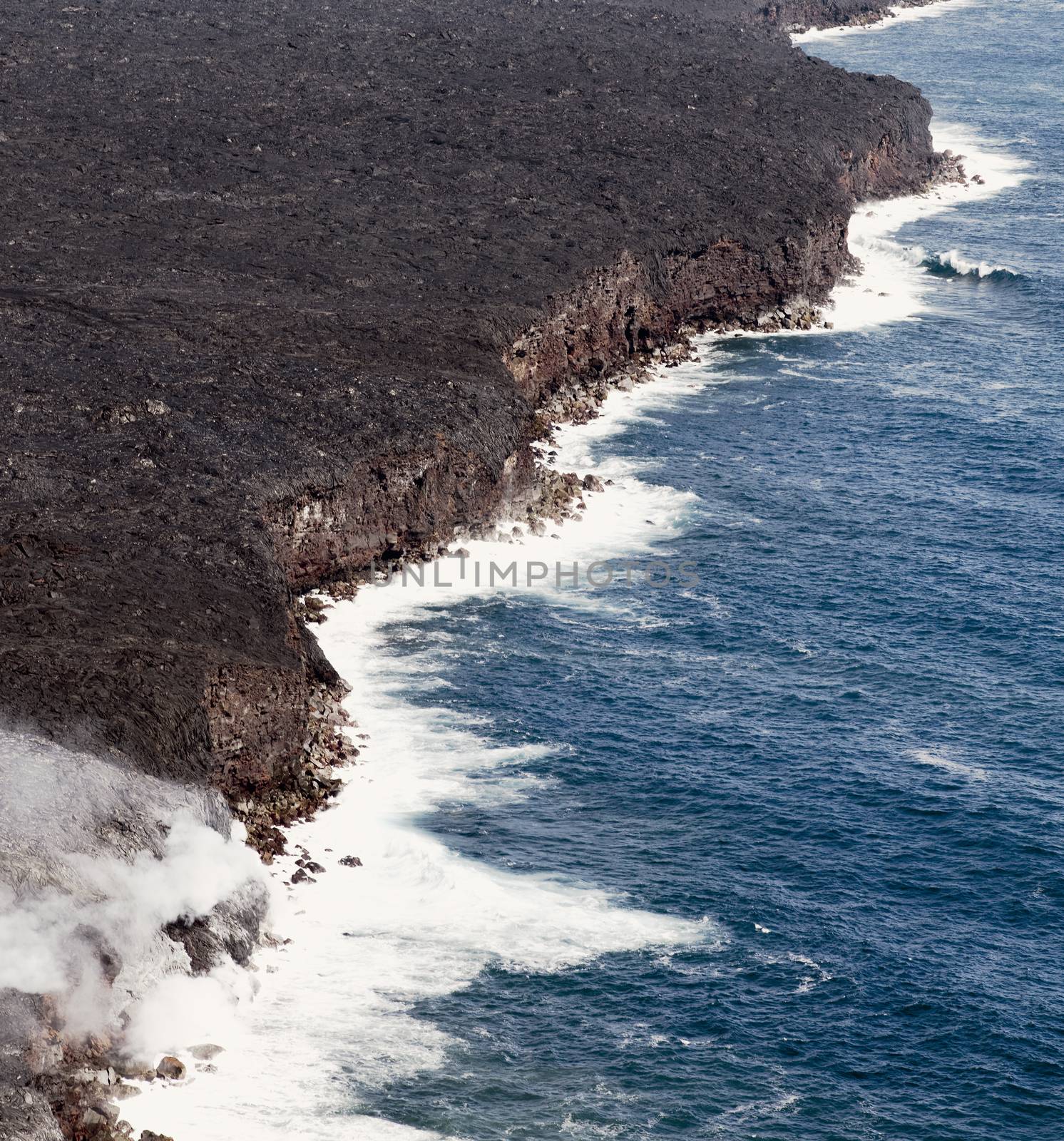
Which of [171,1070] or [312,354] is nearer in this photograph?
[171,1070]

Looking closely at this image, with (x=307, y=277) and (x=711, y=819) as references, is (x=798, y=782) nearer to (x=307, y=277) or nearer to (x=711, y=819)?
(x=711, y=819)

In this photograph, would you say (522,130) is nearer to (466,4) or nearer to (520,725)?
(466,4)

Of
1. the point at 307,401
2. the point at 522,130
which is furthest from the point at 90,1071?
the point at 522,130

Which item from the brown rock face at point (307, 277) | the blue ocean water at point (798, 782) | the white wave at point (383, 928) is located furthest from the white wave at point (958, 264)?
the white wave at point (383, 928)

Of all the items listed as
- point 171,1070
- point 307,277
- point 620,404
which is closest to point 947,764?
point 171,1070

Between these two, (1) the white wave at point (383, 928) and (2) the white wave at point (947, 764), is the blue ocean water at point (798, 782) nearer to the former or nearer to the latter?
(2) the white wave at point (947, 764)

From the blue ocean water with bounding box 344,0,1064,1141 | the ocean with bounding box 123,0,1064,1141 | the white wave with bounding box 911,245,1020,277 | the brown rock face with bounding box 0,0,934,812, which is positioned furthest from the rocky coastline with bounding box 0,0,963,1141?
the white wave with bounding box 911,245,1020,277
